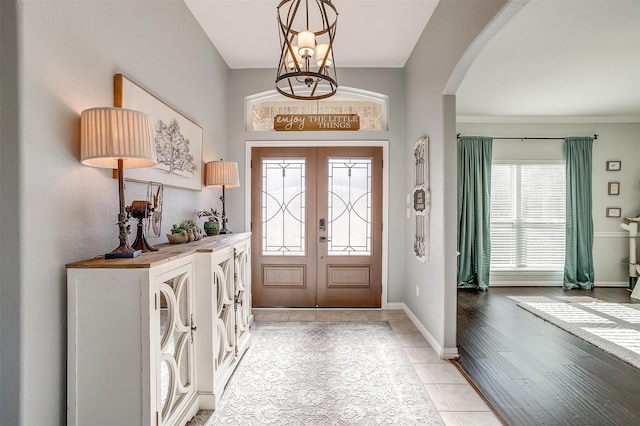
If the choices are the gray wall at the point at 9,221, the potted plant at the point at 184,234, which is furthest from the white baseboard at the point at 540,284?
the gray wall at the point at 9,221

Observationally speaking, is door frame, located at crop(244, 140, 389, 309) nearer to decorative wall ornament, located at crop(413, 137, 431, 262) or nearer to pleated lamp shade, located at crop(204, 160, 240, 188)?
decorative wall ornament, located at crop(413, 137, 431, 262)

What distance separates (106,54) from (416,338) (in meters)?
3.55

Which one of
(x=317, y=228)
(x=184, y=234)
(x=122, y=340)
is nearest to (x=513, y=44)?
(x=317, y=228)

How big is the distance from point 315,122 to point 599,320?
428cm

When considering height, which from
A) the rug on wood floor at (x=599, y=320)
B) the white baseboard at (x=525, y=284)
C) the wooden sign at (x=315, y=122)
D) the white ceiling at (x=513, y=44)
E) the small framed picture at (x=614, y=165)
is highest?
the white ceiling at (x=513, y=44)

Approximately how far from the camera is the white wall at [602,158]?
5.68m

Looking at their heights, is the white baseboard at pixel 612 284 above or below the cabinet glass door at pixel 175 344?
below

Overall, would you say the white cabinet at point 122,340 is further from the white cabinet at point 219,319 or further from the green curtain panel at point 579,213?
the green curtain panel at point 579,213

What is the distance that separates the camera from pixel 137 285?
1518 mm

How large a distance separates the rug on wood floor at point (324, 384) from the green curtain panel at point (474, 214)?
2.71m

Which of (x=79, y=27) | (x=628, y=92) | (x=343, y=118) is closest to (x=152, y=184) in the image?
(x=79, y=27)

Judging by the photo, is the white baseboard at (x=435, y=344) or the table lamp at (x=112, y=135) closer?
the table lamp at (x=112, y=135)

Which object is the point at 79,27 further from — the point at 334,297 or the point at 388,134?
the point at 334,297

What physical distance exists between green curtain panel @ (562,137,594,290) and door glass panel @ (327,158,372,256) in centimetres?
389
